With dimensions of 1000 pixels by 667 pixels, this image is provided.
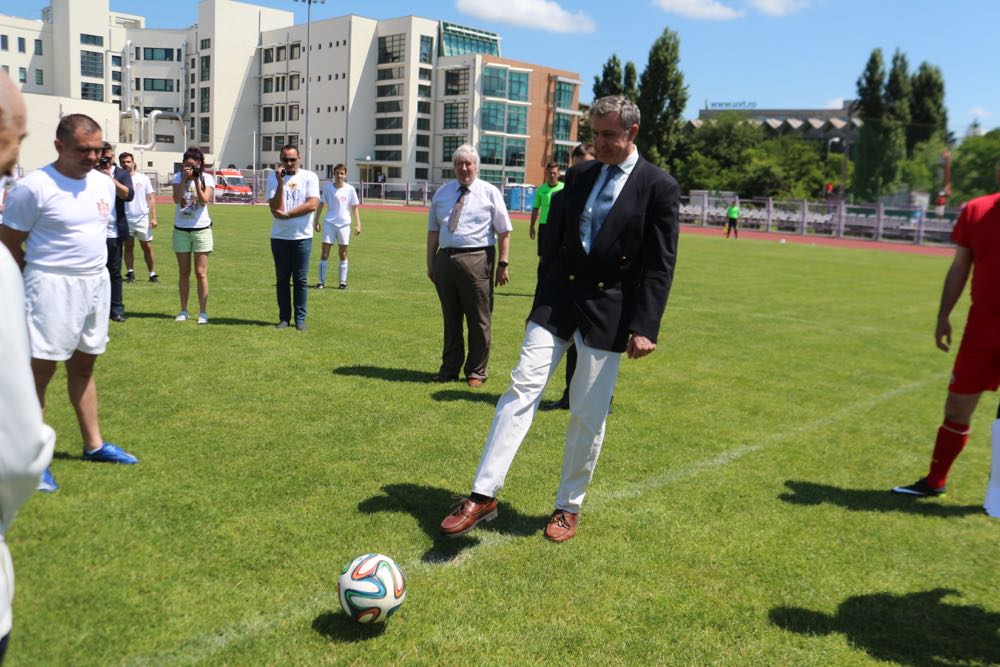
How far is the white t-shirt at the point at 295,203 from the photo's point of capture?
999 cm

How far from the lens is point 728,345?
11.0 meters

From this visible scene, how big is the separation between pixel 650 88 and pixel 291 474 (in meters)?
76.7

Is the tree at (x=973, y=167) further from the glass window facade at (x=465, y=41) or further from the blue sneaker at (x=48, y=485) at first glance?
the blue sneaker at (x=48, y=485)

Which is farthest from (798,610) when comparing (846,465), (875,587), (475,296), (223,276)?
(223,276)

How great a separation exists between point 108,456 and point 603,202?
3.56m

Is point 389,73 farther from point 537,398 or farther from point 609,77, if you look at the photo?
point 537,398

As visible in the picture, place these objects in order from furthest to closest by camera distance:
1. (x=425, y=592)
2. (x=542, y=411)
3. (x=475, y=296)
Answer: (x=475, y=296)
(x=542, y=411)
(x=425, y=592)

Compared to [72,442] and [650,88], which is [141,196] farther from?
[650,88]

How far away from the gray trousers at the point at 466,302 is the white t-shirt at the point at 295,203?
9.15 feet

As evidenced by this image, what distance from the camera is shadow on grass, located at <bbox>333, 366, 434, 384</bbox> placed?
796cm

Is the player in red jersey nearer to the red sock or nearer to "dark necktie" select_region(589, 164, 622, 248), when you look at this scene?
the red sock

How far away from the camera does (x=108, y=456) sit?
204 inches

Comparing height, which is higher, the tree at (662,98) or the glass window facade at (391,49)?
the glass window facade at (391,49)

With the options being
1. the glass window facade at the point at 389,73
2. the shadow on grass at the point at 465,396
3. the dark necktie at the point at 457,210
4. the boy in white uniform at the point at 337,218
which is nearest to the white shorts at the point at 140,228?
the boy in white uniform at the point at 337,218
